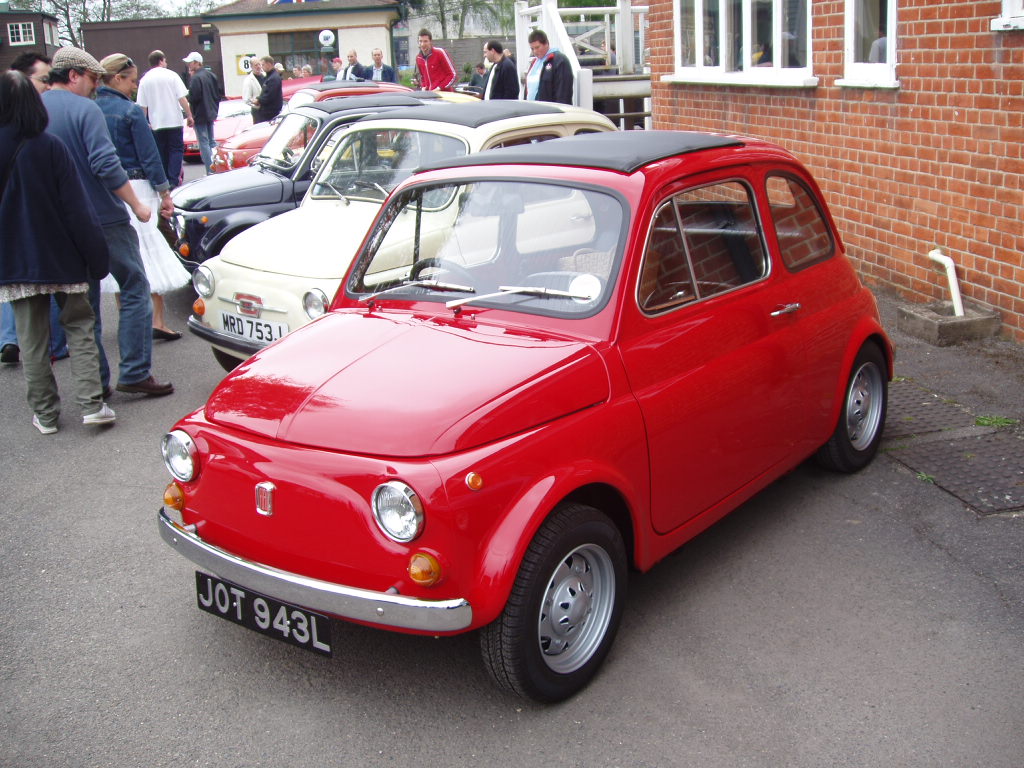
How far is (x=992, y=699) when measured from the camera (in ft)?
11.3

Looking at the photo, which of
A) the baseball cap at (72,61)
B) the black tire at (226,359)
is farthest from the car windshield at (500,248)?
the baseball cap at (72,61)

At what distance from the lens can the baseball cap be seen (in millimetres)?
6742

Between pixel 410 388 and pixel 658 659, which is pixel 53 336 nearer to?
pixel 410 388

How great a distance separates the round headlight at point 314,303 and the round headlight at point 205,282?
0.92 metres

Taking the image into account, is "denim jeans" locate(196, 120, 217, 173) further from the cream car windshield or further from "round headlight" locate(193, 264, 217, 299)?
"round headlight" locate(193, 264, 217, 299)

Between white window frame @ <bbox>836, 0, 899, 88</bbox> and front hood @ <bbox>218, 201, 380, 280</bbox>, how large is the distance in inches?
171

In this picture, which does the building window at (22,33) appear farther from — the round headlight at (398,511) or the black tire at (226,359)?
the round headlight at (398,511)

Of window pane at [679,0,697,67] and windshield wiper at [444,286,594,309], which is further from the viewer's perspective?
window pane at [679,0,697,67]

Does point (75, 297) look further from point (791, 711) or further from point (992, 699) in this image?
point (992, 699)

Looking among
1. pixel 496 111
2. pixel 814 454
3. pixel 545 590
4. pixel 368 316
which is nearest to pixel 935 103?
pixel 496 111

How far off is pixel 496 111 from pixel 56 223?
309 centimetres

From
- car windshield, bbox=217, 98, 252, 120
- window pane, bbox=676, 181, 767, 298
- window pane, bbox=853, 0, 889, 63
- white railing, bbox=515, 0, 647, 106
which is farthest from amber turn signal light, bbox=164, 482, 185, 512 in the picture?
car windshield, bbox=217, 98, 252, 120

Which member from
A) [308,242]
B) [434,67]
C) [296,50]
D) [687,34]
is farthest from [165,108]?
[296,50]

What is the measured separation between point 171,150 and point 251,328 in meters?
9.72
